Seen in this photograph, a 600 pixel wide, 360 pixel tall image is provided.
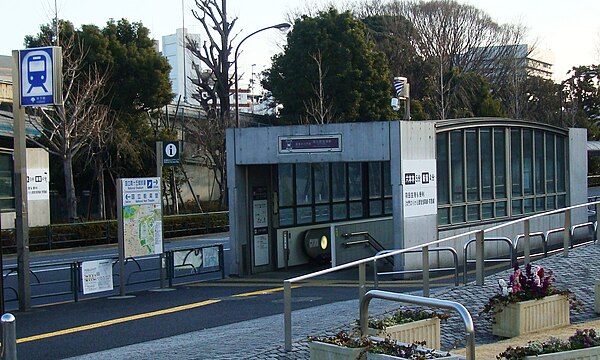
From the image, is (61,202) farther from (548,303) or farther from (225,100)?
(548,303)

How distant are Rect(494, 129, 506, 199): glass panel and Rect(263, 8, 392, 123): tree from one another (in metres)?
23.7

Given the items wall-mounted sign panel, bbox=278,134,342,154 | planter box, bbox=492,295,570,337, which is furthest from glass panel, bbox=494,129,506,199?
planter box, bbox=492,295,570,337

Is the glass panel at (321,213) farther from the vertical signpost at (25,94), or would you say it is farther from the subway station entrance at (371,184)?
the vertical signpost at (25,94)

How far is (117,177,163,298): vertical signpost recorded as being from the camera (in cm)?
1727

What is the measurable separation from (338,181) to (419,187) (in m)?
4.28

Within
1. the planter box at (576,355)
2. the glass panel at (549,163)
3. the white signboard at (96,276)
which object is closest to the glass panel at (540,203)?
the glass panel at (549,163)

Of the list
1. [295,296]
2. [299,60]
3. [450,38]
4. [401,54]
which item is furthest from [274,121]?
[295,296]

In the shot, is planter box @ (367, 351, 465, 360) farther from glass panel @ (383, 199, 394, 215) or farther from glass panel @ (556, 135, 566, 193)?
glass panel @ (556, 135, 566, 193)

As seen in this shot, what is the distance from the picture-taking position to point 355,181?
23734mm

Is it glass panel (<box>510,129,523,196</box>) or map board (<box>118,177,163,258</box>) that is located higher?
glass panel (<box>510,129,523,196</box>)

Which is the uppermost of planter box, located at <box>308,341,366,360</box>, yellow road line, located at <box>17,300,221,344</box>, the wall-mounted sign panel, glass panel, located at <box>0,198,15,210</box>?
the wall-mounted sign panel

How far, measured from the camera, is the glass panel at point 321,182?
876 inches

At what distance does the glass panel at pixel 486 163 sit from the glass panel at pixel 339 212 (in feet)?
12.2

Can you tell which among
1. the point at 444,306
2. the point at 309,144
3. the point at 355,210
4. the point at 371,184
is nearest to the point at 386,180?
the point at 371,184
